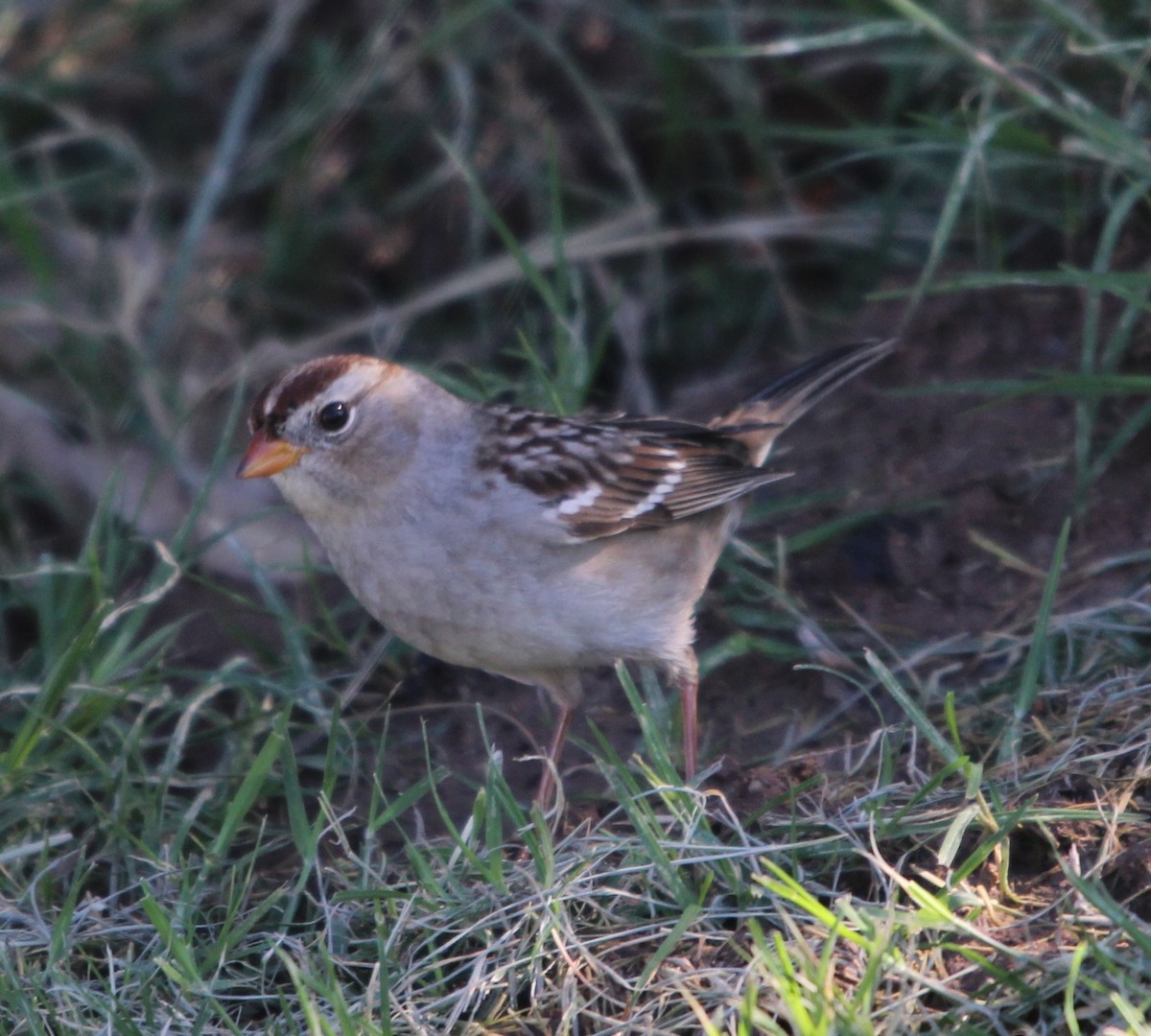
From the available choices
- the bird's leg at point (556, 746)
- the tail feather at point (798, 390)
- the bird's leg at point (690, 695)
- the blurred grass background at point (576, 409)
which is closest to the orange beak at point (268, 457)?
the blurred grass background at point (576, 409)

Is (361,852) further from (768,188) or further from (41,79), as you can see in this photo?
(41,79)

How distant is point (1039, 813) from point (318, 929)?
58.5 inches

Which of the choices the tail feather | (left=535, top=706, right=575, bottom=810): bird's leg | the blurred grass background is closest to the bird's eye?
the blurred grass background

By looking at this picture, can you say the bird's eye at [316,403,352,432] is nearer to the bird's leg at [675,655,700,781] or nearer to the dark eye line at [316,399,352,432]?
the dark eye line at [316,399,352,432]

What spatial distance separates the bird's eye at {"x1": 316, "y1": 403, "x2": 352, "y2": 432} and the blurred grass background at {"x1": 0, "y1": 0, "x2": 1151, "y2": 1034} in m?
0.49

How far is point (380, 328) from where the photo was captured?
5848 mm

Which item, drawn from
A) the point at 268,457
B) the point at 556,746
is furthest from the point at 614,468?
the point at 268,457

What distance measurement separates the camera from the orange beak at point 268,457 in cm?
382

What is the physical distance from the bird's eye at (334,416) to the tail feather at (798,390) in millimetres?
1172

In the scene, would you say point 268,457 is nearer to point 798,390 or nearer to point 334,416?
point 334,416

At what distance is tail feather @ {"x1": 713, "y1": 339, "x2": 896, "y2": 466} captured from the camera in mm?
4535

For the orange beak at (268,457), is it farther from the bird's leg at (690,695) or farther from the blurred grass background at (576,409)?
the bird's leg at (690,695)

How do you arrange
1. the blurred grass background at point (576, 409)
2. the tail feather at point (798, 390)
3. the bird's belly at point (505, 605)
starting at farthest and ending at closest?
the tail feather at point (798, 390), the bird's belly at point (505, 605), the blurred grass background at point (576, 409)

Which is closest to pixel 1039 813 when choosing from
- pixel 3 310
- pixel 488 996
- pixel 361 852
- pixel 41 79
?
pixel 488 996
